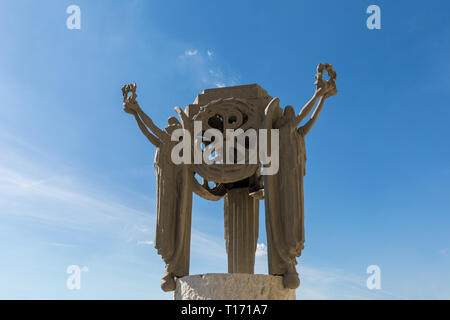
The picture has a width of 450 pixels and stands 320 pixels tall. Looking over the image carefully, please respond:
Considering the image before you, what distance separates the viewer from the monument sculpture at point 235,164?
8.41 meters

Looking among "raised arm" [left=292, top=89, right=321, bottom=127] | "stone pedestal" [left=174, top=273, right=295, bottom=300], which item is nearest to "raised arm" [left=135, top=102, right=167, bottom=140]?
"raised arm" [left=292, top=89, right=321, bottom=127]

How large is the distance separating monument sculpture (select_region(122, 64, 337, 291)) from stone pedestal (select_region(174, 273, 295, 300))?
44 centimetres

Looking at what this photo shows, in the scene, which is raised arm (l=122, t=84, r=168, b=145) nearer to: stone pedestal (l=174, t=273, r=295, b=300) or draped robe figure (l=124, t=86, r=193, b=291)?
draped robe figure (l=124, t=86, r=193, b=291)

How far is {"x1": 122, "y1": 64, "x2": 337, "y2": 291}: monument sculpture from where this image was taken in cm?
841

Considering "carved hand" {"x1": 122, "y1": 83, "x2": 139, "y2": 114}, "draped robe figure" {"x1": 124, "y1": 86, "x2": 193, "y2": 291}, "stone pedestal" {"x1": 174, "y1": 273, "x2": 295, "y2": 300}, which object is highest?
"carved hand" {"x1": 122, "y1": 83, "x2": 139, "y2": 114}

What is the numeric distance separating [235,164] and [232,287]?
8.01 feet

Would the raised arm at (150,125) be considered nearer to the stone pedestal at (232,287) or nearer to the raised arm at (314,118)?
the raised arm at (314,118)

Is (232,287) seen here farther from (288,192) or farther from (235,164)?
(235,164)

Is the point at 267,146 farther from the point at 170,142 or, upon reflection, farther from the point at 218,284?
the point at 218,284

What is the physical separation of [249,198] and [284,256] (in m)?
2.45

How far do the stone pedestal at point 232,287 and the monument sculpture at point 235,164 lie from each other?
44cm
